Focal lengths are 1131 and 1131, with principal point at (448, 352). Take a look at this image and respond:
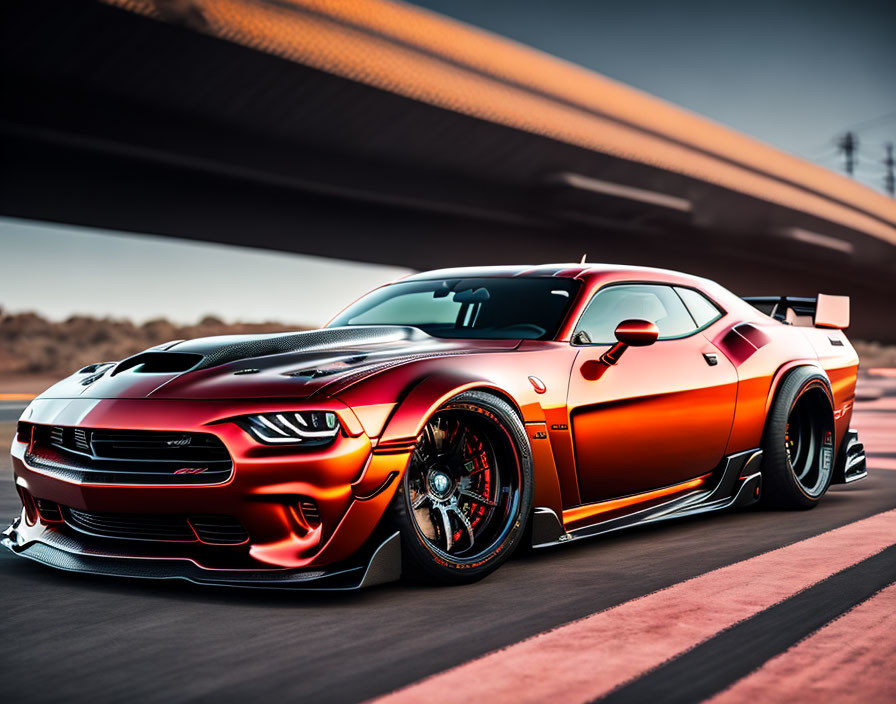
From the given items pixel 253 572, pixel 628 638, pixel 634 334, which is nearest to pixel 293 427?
pixel 253 572

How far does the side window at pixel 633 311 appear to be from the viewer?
570cm

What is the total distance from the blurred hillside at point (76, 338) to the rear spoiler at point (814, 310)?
2811 cm

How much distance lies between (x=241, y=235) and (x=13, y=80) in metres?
6.45

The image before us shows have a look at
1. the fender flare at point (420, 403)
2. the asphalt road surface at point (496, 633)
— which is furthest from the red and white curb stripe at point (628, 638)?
the fender flare at point (420, 403)

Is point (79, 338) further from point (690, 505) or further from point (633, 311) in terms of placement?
point (690, 505)

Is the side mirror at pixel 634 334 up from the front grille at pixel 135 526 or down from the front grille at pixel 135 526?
up

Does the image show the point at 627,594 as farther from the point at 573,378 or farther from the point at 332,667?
the point at 332,667

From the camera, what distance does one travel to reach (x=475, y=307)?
5.98 metres

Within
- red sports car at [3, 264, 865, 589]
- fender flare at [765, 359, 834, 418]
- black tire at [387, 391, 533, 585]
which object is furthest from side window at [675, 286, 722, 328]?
black tire at [387, 391, 533, 585]

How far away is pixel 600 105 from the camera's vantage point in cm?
2883

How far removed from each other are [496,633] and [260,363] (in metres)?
1.54

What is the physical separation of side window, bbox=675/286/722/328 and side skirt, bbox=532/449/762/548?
2.54ft

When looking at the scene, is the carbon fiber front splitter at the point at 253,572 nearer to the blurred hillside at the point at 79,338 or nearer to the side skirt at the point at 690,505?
the side skirt at the point at 690,505

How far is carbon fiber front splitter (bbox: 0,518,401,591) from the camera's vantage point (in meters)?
4.15
